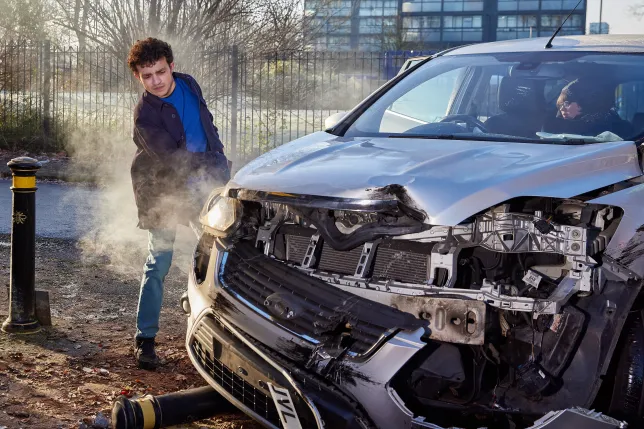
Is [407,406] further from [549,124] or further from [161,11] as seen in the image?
[161,11]

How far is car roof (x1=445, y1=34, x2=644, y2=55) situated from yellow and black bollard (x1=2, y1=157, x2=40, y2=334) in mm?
2891

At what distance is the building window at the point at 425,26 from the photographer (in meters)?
77.1

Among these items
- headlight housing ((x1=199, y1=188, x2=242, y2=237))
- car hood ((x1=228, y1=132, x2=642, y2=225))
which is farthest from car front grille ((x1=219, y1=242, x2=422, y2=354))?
car hood ((x1=228, y1=132, x2=642, y2=225))

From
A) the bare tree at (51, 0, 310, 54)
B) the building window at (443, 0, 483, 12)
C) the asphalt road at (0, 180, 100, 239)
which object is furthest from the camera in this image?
the building window at (443, 0, 483, 12)

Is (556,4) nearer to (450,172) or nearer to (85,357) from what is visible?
(85,357)

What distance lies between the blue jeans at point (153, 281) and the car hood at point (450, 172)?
1.04 m

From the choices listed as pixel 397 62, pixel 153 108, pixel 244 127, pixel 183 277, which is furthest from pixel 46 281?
pixel 397 62

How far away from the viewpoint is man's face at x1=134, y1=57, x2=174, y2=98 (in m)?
5.09

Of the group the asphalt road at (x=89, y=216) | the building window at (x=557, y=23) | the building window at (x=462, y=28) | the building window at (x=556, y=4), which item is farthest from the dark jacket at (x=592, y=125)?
the building window at (x=462, y=28)

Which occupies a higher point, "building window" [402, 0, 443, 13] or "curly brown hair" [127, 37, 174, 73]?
"building window" [402, 0, 443, 13]

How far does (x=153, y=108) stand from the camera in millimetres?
5125

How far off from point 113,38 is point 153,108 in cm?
1162

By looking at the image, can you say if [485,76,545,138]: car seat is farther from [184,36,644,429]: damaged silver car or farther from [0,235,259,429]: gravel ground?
[0,235,259,429]: gravel ground

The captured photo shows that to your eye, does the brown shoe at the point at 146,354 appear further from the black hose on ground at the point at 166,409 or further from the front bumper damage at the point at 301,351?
the front bumper damage at the point at 301,351
